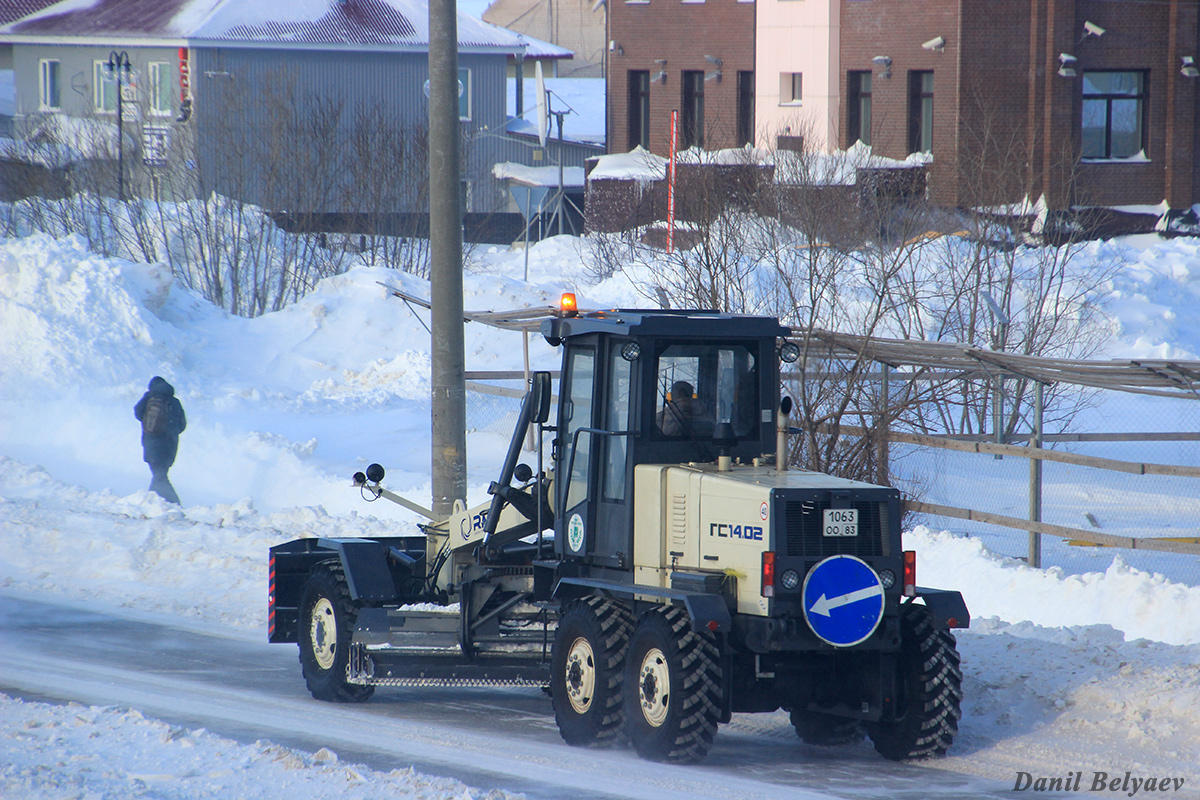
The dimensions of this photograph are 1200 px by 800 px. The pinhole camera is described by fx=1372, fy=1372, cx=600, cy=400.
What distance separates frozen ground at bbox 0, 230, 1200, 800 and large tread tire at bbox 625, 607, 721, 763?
0.22m

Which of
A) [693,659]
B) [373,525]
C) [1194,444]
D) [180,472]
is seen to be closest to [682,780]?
[693,659]

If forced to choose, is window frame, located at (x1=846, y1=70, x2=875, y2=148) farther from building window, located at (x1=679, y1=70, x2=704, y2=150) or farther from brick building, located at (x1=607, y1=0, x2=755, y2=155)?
building window, located at (x1=679, y1=70, x2=704, y2=150)

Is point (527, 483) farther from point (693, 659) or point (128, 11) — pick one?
point (128, 11)

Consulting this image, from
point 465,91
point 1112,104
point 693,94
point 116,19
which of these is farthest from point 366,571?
point 116,19

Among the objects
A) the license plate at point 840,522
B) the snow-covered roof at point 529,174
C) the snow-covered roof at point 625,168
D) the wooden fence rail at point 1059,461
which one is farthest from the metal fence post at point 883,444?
the snow-covered roof at point 529,174

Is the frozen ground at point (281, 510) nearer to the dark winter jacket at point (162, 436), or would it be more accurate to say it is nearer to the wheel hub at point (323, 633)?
the dark winter jacket at point (162, 436)

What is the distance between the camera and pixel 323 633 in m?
8.69

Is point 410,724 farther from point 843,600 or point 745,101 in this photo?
point 745,101

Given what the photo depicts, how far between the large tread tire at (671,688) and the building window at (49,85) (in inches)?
1859

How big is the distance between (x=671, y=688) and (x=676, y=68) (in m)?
41.2

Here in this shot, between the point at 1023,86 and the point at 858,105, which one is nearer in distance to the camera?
the point at 1023,86

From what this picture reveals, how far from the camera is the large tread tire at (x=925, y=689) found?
7.03 m

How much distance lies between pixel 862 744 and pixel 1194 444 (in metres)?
13.9

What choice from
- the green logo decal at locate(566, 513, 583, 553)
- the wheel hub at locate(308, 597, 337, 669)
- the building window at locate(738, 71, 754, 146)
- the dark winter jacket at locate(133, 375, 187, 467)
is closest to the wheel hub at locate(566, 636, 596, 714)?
the green logo decal at locate(566, 513, 583, 553)
